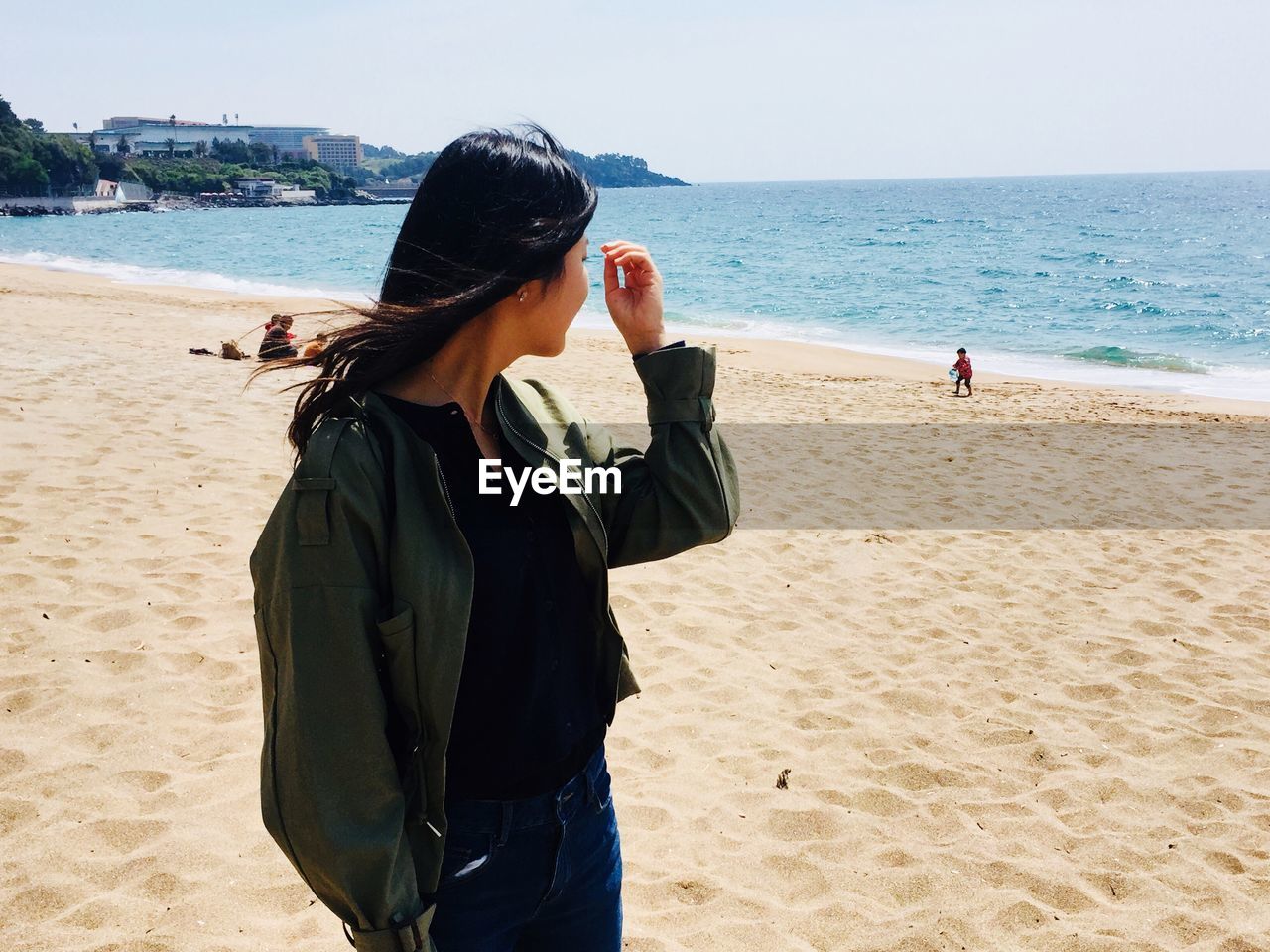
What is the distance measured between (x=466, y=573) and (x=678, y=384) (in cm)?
52

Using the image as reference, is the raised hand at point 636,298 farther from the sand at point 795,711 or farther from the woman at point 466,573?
the sand at point 795,711

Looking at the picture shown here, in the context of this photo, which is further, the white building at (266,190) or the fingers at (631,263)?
the white building at (266,190)

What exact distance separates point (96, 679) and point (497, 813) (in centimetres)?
345

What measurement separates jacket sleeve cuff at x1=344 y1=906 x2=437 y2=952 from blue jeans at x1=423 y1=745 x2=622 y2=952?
0.11 m

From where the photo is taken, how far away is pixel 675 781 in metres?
3.89

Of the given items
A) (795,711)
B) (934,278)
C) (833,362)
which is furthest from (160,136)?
(795,711)

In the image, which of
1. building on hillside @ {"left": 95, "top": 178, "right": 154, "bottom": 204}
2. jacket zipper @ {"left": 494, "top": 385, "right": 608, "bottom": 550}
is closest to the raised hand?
jacket zipper @ {"left": 494, "top": 385, "right": 608, "bottom": 550}

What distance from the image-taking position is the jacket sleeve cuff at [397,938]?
1253 mm

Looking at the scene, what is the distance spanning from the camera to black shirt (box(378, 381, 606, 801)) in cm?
140

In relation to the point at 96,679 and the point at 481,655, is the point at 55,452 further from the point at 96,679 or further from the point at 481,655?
the point at 481,655

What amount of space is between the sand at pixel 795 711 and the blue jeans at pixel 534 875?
5.19 ft

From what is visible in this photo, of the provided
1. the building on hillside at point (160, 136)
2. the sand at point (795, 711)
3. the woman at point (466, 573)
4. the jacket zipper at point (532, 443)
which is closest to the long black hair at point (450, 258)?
the woman at point (466, 573)

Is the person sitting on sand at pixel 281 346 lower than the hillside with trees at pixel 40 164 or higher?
lower

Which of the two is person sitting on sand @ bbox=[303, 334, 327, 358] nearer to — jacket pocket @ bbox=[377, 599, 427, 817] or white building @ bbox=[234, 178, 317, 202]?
jacket pocket @ bbox=[377, 599, 427, 817]
